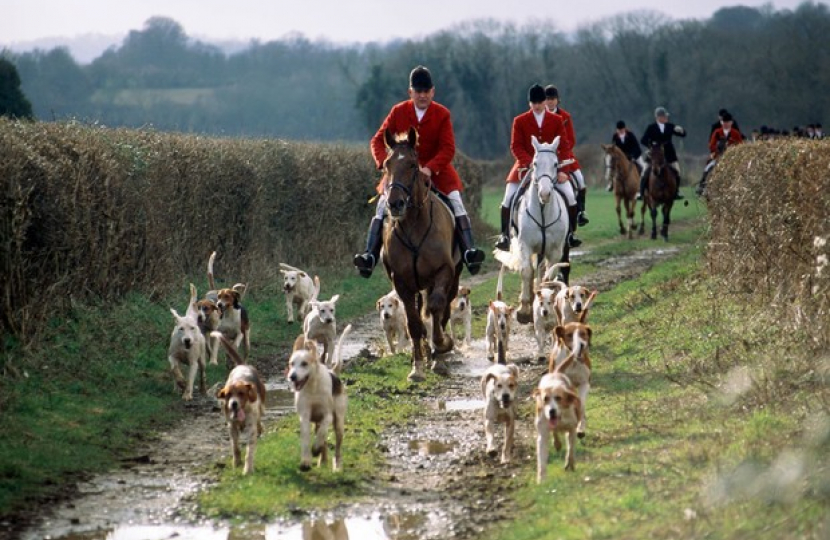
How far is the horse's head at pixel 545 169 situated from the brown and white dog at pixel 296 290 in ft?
11.0

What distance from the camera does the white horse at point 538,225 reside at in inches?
584

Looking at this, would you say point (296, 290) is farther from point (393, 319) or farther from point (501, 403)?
point (501, 403)

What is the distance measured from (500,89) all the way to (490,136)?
5.80m

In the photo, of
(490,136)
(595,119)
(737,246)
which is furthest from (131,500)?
(595,119)

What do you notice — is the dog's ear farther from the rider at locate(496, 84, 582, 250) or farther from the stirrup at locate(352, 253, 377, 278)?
the rider at locate(496, 84, 582, 250)

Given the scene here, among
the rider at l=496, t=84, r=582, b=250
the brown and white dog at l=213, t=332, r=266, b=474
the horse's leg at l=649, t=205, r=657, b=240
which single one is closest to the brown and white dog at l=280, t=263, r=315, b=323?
the rider at l=496, t=84, r=582, b=250

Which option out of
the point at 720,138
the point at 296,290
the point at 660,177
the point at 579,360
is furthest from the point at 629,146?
the point at 579,360

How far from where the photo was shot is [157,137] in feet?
55.0

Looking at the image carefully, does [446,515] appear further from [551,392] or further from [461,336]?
[461,336]

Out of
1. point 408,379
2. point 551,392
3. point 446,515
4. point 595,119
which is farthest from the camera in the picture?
point 595,119

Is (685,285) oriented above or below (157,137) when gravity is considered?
below

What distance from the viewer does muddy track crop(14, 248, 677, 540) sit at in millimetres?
7484

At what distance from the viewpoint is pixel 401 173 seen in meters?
12.2

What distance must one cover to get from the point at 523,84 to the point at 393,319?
80070 millimetres
